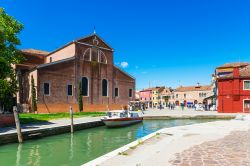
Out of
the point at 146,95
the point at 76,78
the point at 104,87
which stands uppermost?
the point at 76,78

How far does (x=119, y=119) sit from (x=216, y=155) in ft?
69.4

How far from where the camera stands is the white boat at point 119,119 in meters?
30.1

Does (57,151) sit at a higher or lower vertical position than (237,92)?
lower

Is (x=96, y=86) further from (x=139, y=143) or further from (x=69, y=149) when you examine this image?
(x=139, y=143)

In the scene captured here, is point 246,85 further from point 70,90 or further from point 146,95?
point 146,95

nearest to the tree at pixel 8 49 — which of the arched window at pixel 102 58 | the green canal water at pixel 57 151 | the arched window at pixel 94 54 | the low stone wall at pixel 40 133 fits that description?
the low stone wall at pixel 40 133

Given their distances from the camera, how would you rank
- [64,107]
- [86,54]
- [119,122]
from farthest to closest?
1. [86,54]
2. [64,107]
3. [119,122]

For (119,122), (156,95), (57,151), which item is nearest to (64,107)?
(119,122)

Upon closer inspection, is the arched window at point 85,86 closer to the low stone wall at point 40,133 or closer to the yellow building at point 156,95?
the low stone wall at point 40,133

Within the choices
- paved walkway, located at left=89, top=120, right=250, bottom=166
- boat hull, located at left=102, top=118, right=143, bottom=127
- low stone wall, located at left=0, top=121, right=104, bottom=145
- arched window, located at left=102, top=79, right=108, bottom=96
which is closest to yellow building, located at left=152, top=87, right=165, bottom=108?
arched window, located at left=102, top=79, right=108, bottom=96

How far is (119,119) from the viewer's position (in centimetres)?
3077

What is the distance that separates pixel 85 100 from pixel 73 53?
8310 millimetres

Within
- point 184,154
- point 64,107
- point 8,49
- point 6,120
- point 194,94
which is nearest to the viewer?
Result: point 184,154

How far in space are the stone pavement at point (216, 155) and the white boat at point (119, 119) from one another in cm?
1792
